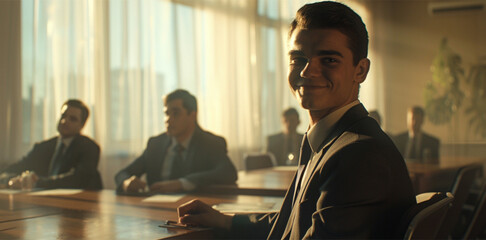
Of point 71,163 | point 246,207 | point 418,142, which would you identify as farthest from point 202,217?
point 418,142

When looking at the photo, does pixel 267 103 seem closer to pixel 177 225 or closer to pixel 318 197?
pixel 177 225

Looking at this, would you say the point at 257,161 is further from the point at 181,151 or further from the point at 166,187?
the point at 166,187

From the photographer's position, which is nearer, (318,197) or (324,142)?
(318,197)

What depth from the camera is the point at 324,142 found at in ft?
4.22

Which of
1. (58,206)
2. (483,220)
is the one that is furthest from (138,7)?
(483,220)

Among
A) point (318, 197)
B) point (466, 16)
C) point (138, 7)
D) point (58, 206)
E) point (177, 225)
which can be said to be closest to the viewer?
point (318, 197)

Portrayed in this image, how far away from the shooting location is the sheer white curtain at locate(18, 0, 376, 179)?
4414mm

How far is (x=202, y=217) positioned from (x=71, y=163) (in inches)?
95.2

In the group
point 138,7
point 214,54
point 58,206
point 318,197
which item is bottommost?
point 58,206

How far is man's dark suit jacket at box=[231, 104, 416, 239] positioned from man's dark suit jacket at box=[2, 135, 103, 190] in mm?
2685

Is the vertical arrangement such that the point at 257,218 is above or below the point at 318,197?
below

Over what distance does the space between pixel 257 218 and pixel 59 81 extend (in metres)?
3.34

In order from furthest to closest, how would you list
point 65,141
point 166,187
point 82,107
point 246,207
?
point 82,107 → point 65,141 → point 166,187 → point 246,207

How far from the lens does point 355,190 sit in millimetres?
1059
